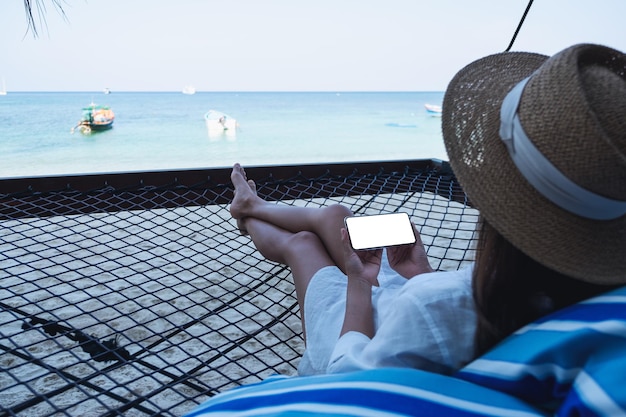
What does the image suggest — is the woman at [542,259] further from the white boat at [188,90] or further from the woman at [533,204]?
the white boat at [188,90]

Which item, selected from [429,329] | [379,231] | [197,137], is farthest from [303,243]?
[197,137]

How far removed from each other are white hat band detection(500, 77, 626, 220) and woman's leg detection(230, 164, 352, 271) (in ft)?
2.27

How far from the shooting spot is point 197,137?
53.3 ft

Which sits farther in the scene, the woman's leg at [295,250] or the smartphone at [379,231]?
the woman's leg at [295,250]

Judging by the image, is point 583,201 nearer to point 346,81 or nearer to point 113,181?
point 113,181

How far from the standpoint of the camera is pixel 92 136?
605 inches

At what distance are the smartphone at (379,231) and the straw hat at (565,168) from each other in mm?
418

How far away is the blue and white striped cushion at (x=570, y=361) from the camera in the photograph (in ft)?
1.29

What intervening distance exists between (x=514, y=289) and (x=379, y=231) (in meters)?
0.48

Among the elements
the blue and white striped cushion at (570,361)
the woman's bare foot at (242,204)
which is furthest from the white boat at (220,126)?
the blue and white striped cushion at (570,361)

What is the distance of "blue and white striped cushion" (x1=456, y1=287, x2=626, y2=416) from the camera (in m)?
0.39

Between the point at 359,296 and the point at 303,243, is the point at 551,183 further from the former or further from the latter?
the point at 303,243

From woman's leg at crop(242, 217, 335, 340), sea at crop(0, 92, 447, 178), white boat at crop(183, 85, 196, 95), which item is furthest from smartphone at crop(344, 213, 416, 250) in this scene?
white boat at crop(183, 85, 196, 95)

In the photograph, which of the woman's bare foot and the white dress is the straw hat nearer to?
the white dress
